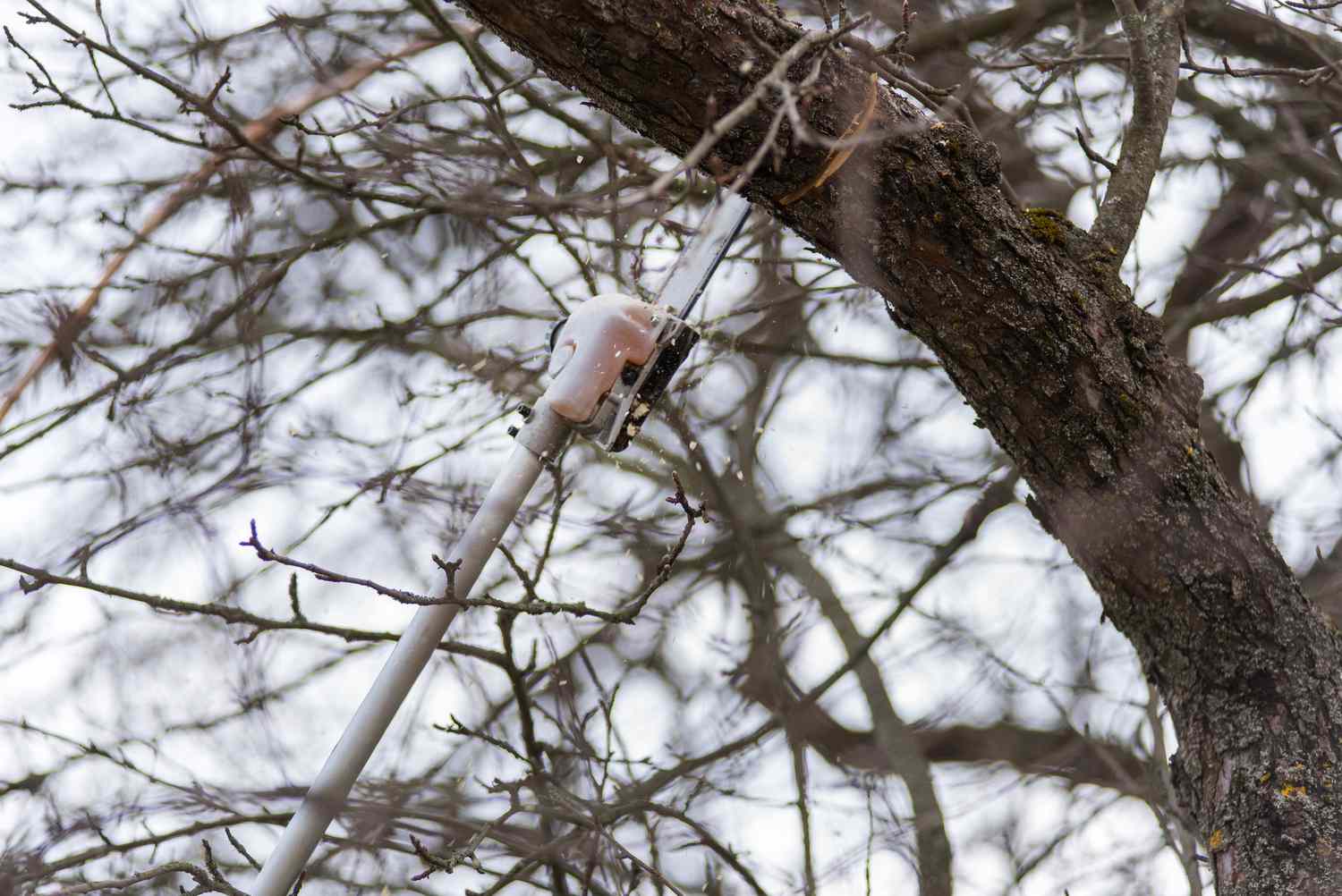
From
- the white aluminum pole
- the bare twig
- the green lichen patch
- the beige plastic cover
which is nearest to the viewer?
the white aluminum pole

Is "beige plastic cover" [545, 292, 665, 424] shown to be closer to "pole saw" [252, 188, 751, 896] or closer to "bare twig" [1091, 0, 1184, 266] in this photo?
"pole saw" [252, 188, 751, 896]

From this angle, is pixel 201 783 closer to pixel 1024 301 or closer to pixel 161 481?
pixel 161 481

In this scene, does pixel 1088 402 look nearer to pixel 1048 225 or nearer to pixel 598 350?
pixel 1048 225

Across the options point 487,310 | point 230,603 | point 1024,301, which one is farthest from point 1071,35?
point 230,603

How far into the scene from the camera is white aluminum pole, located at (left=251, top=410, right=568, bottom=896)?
125 centimetres

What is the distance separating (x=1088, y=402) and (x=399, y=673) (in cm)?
94

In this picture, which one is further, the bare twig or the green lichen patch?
the bare twig

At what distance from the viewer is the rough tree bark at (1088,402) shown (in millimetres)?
1287

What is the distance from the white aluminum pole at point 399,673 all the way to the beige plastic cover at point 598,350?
4 centimetres

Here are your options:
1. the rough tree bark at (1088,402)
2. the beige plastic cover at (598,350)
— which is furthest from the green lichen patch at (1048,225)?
the beige plastic cover at (598,350)

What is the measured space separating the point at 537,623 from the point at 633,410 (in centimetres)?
110

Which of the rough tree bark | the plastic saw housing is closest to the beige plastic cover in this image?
the plastic saw housing

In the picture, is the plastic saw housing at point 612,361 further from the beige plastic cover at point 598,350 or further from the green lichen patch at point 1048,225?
the green lichen patch at point 1048,225

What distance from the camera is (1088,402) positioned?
1.44m
